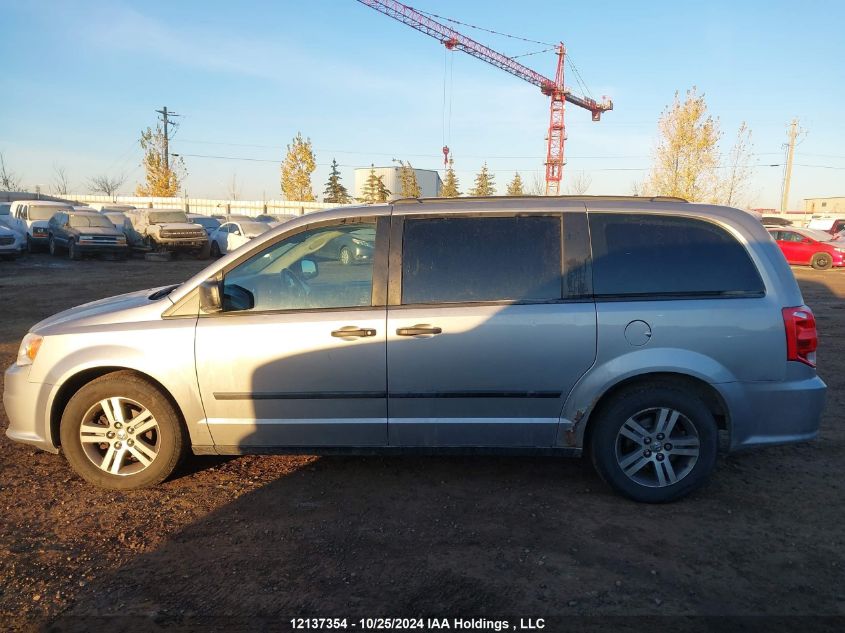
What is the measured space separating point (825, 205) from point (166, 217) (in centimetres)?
8353

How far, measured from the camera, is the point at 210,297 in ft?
12.4

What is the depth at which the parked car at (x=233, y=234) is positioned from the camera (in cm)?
2284

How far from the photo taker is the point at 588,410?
3.73 metres

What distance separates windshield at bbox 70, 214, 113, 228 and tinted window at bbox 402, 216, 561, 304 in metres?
22.6

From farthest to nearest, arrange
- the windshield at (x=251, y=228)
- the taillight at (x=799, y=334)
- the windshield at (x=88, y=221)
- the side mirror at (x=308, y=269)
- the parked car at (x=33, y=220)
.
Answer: the parked car at (x=33, y=220), the windshield at (x=251, y=228), the windshield at (x=88, y=221), the side mirror at (x=308, y=269), the taillight at (x=799, y=334)

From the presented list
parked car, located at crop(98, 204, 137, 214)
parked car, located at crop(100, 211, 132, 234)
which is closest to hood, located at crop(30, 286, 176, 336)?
parked car, located at crop(100, 211, 132, 234)

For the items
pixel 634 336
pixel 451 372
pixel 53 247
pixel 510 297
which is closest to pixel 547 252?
pixel 510 297

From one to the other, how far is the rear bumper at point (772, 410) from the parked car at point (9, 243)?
2289cm

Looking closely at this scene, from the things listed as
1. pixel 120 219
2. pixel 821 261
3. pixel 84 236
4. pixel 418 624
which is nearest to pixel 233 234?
pixel 84 236

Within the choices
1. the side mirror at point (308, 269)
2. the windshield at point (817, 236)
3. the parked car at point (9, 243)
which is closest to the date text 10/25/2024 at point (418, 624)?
the side mirror at point (308, 269)

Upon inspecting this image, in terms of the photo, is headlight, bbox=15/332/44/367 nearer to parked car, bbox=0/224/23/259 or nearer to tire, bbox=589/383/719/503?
tire, bbox=589/383/719/503

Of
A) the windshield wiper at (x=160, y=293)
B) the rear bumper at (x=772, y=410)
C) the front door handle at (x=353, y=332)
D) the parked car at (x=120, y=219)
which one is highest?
the parked car at (x=120, y=219)

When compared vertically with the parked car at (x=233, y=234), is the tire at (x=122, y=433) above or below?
below

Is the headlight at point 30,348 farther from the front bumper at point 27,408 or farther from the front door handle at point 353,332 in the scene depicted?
the front door handle at point 353,332
